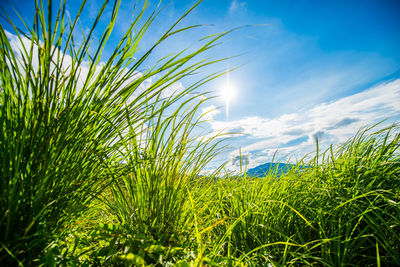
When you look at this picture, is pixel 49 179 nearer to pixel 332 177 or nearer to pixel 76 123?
pixel 76 123

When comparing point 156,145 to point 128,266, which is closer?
point 128,266

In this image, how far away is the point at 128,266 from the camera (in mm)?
734

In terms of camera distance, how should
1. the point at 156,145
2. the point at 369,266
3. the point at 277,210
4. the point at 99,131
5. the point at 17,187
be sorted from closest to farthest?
the point at 17,187 < the point at 99,131 < the point at 369,266 < the point at 156,145 < the point at 277,210

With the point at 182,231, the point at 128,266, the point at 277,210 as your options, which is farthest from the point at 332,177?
the point at 128,266

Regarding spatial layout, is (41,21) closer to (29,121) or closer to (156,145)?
(29,121)

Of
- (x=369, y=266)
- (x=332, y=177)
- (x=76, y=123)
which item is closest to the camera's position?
(x=76, y=123)

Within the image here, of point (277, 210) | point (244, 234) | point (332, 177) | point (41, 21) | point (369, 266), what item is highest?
point (41, 21)

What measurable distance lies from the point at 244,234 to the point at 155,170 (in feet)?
2.53

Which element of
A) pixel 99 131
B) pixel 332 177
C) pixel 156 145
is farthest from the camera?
pixel 332 177

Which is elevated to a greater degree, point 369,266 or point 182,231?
point 182,231

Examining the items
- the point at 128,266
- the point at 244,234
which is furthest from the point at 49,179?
the point at 244,234

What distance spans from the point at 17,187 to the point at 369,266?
174 centimetres

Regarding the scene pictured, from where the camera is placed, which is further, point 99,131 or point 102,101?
point 99,131

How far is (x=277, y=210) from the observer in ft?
4.35
